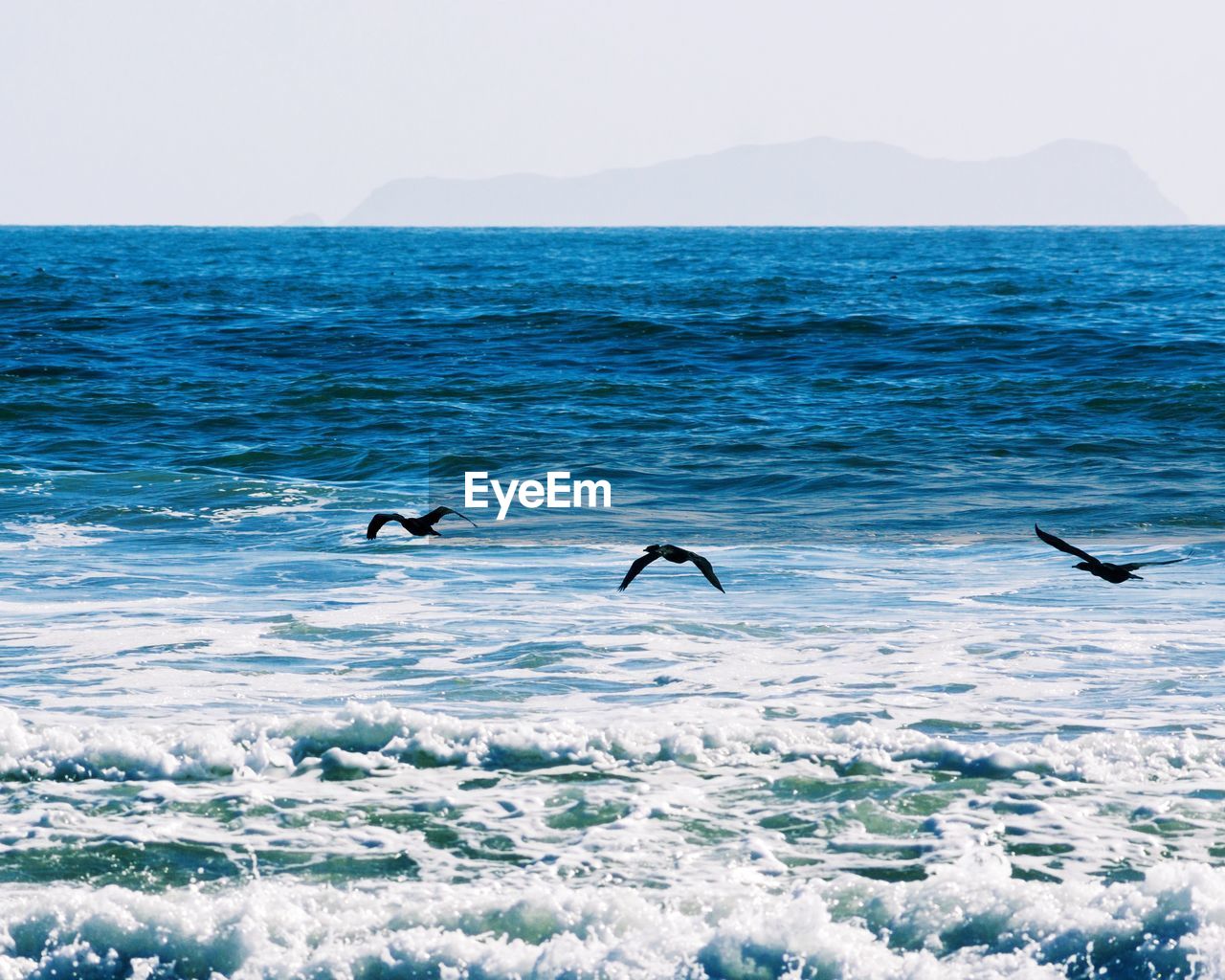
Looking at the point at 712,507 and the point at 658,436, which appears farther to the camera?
the point at 658,436

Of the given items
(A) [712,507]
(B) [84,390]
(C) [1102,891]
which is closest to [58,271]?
(B) [84,390]

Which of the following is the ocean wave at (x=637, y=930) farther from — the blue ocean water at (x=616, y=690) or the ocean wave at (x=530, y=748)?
the ocean wave at (x=530, y=748)

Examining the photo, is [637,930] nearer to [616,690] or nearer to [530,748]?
[530,748]

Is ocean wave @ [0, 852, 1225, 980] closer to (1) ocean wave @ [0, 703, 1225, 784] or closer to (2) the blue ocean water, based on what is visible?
(2) the blue ocean water

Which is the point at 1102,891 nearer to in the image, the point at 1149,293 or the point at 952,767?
the point at 952,767

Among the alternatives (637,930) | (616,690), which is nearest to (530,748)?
(616,690)

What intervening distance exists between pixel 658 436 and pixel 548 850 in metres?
15.6

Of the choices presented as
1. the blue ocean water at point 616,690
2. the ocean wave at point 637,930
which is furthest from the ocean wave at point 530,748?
the ocean wave at point 637,930

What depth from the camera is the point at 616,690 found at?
10547 mm

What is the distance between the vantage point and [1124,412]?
81.8ft

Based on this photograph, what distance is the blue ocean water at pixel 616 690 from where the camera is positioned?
7.29 m

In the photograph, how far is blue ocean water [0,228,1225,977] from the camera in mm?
7293

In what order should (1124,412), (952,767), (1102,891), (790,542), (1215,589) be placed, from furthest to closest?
(1124,412), (790,542), (1215,589), (952,767), (1102,891)

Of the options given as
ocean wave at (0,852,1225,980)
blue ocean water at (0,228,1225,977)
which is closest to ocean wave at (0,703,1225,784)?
blue ocean water at (0,228,1225,977)
